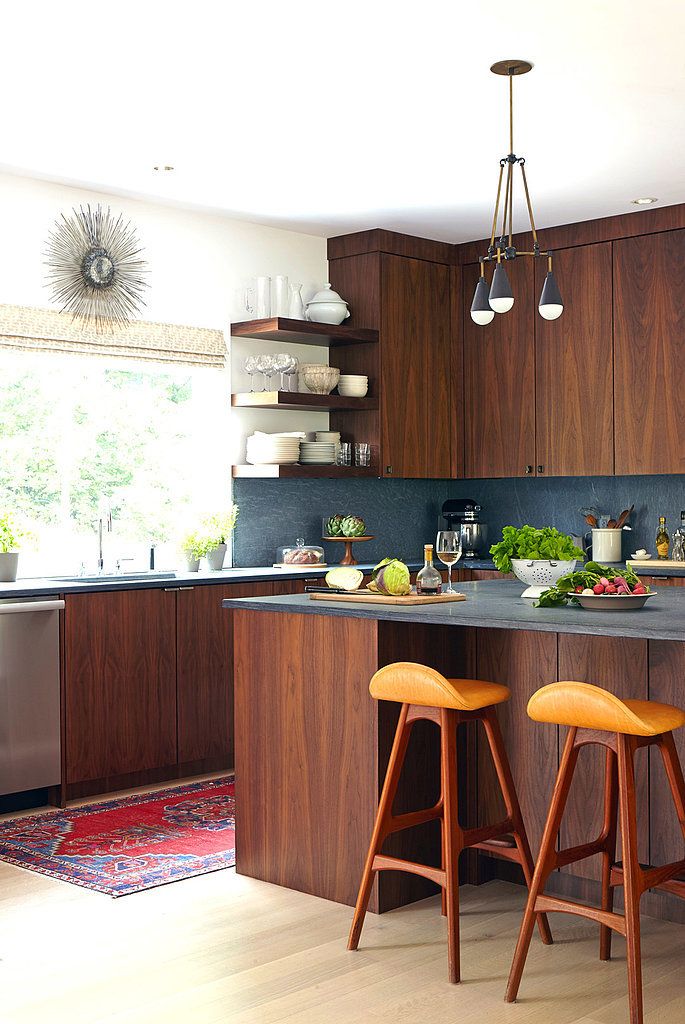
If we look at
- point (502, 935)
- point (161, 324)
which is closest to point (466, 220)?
point (161, 324)

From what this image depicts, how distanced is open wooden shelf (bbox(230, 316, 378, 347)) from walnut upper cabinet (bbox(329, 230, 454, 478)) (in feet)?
0.35

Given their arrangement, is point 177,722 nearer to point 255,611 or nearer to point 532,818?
point 255,611

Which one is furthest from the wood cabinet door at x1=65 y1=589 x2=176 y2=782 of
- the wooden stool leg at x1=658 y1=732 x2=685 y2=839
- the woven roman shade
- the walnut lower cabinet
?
the wooden stool leg at x1=658 y1=732 x2=685 y2=839

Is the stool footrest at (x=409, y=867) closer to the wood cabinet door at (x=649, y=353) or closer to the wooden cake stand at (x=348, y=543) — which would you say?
the wooden cake stand at (x=348, y=543)

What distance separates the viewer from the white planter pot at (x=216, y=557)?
5.80 meters

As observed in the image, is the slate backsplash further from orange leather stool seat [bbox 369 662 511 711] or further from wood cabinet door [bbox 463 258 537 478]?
orange leather stool seat [bbox 369 662 511 711]

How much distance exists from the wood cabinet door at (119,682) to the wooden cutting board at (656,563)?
230cm

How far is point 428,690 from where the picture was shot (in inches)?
125

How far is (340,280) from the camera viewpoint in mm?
6566

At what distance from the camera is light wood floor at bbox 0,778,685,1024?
2844 mm

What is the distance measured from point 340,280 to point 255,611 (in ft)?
10.2

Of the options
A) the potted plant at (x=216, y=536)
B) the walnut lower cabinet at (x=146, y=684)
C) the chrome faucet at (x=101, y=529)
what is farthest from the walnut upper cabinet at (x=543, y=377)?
the chrome faucet at (x=101, y=529)

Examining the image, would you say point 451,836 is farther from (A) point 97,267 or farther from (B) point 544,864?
(A) point 97,267

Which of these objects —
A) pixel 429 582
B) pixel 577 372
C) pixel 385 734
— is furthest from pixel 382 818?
pixel 577 372
